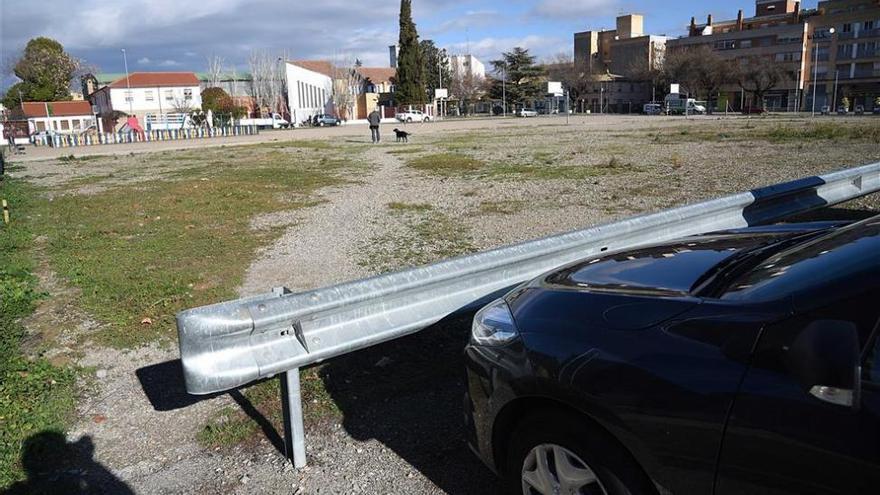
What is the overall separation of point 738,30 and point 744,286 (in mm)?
138956

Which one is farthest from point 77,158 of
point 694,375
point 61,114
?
point 61,114

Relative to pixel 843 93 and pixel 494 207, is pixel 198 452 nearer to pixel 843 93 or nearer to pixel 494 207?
pixel 494 207

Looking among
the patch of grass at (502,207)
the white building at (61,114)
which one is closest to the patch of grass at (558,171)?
the patch of grass at (502,207)

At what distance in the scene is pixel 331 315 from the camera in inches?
140

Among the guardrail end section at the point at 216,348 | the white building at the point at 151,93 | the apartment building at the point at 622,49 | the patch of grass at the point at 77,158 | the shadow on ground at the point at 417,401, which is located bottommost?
the shadow on ground at the point at 417,401

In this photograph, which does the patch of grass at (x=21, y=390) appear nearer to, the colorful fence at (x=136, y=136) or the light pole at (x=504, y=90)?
the colorful fence at (x=136, y=136)

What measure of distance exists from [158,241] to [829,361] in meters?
9.07

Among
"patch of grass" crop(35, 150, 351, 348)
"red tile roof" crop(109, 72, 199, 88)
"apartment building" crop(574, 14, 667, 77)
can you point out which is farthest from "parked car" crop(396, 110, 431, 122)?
"patch of grass" crop(35, 150, 351, 348)

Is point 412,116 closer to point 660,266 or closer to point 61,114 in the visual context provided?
point 61,114

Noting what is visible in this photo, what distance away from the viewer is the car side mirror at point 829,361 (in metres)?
1.87

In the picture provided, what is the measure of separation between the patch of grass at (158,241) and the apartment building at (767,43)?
96.9 metres

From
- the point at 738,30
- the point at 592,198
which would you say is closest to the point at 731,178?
the point at 592,198

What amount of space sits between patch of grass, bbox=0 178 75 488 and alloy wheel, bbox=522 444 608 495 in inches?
103

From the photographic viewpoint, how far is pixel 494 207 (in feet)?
37.9
